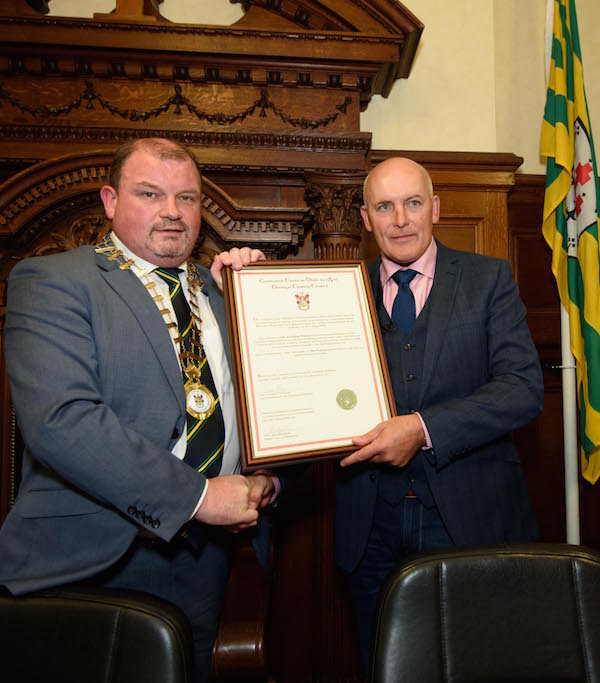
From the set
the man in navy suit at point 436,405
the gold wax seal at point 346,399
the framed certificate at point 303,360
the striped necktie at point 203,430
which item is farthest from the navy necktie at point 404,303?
the striped necktie at point 203,430

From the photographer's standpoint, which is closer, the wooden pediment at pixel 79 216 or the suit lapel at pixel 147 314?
the suit lapel at pixel 147 314

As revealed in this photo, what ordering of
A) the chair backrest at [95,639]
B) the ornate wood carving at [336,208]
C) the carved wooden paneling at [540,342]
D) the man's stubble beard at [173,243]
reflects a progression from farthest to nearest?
the carved wooden paneling at [540,342]
the ornate wood carving at [336,208]
the man's stubble beard at [173,243]
the chair backrest at [95,639]

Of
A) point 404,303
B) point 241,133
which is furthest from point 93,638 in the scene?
point 241,133

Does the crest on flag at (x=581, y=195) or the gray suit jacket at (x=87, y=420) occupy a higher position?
the crest on flag at (x=581, y=195)

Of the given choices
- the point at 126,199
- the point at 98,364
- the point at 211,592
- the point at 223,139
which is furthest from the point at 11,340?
the point at 223,139

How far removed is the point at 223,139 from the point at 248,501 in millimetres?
1770

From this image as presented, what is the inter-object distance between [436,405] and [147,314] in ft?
2.96

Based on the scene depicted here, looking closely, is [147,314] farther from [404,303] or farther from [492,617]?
[492,617]

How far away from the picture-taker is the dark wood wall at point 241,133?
7.84 feet

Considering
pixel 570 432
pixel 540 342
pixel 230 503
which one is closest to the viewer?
pixel 230 503

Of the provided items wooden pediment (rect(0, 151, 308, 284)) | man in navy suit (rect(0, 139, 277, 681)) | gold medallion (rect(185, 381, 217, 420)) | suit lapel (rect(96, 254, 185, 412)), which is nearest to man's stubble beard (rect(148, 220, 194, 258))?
man in navy suit (rect(0, 139, 277, 681))

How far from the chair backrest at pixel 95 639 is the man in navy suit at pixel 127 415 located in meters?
0.34

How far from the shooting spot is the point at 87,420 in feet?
4.27

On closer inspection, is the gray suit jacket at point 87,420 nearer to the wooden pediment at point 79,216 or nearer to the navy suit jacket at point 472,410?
the navy suit jacket at point 472,410
